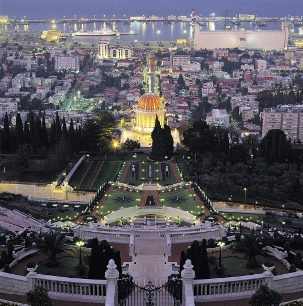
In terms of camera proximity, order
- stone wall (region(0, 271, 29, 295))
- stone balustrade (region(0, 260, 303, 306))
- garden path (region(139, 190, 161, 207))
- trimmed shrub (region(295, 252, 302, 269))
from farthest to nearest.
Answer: garden path (region(139, 190, 161, 207)), trimmed shrub (region(295, 252, 302, 269)), stone wall (region(0, 271, 29, 295)), stone balustrade (region(0, 260, 303, 306))

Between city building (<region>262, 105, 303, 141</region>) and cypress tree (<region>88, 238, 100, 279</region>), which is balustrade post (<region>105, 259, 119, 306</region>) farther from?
city building (<region>262, 105, 303, 141</region>)

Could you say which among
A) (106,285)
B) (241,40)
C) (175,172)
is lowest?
(175,172)

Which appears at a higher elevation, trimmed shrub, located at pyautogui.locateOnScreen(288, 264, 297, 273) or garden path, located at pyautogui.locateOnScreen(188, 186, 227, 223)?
trimmed shrub, located at pyautogui.locateOnScreen(288, 264, 297, 273)

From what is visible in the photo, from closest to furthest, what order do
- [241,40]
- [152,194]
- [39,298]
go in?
[39,298]
[152,194]
[241,40]

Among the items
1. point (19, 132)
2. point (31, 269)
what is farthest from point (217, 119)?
point (31, 269)

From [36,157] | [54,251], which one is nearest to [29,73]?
[36,157]

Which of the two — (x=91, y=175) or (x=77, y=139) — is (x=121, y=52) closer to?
(x=77, y=139)

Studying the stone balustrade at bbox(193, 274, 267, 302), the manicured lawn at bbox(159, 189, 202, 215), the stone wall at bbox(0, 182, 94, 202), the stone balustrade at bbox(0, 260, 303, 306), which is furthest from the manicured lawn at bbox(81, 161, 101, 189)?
the stone balustrade at bbox(193, 274, 267, 302)
